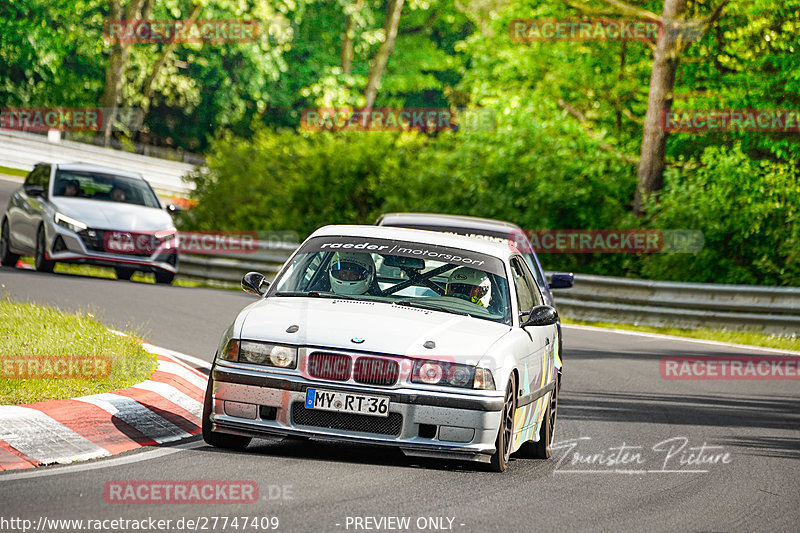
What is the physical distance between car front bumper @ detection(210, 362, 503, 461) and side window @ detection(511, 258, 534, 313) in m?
1.52

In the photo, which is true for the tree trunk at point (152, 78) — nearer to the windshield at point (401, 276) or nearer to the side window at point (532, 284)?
the side window at point (532, 284)

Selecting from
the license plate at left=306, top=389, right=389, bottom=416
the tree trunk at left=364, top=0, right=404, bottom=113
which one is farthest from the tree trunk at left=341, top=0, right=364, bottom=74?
the license plate at left=306, top=389, right=389, bottom=416

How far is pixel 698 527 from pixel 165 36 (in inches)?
1886

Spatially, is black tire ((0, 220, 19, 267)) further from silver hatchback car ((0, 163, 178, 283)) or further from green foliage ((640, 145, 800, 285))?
green foliage ((640, 145, 800, 285))

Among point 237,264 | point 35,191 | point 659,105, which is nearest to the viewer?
point 35,191

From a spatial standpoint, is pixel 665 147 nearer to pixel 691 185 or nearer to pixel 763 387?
pixel 691 185

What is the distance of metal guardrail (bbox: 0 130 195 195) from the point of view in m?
42.7

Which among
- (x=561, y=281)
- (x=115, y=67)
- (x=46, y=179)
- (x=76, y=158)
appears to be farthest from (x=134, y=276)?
(x=115, y=67)

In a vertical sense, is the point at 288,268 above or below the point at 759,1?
below

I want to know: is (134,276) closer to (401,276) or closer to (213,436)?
(401,276)

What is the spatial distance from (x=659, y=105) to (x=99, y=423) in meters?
20.3

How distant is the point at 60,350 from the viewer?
10.2m

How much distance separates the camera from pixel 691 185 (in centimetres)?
2531

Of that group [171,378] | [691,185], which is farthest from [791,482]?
[691,185]
